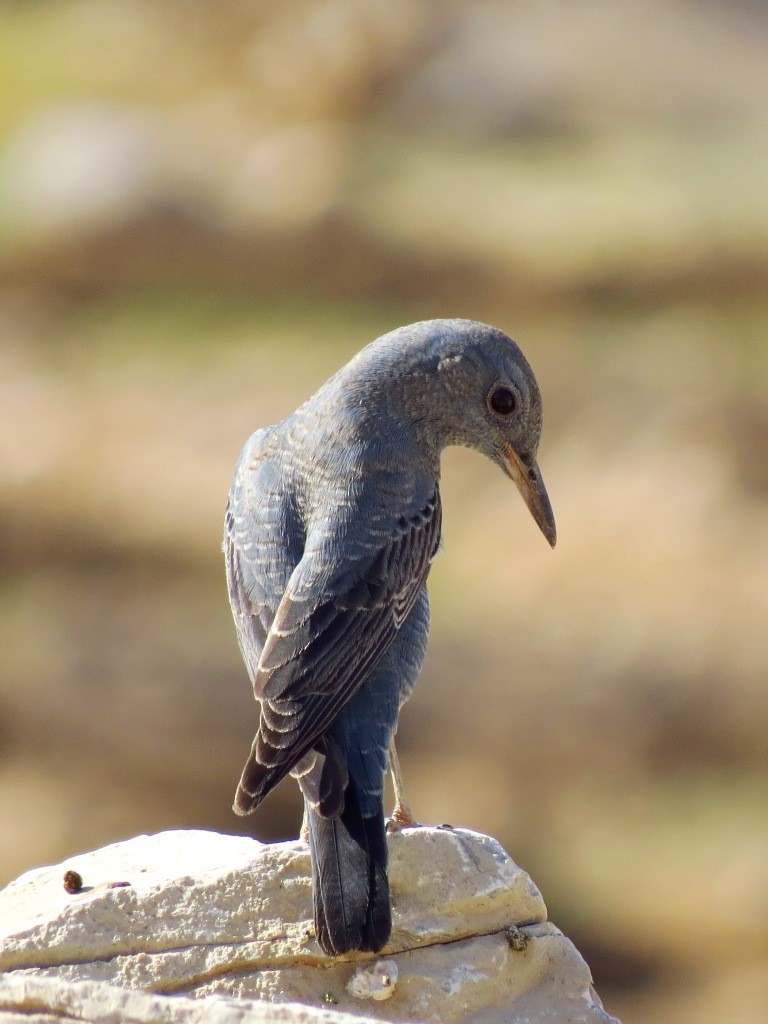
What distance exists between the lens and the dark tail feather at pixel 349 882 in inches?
213

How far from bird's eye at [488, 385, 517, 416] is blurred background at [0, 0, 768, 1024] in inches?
370

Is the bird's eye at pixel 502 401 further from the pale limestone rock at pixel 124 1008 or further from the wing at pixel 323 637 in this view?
the pale limestone rock at pixel 124 1008

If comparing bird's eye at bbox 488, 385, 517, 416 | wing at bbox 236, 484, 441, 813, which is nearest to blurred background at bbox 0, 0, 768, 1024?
bird's eye at bbox 488, 385, 517, 416

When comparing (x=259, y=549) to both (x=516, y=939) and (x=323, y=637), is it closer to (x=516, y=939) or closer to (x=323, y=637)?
(x=323, y=637)

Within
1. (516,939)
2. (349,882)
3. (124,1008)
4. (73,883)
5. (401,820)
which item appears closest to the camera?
(124,1008)

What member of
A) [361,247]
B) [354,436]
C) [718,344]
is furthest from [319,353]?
[354,436]

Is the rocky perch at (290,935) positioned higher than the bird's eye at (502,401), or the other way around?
the bird's eye at (502,401)

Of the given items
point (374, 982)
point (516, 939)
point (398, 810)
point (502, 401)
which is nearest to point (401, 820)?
point (398, 810)

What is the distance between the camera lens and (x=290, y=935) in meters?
5.74

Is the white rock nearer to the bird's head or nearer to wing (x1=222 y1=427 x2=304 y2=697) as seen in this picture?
wing (x1=222 y1=427 x2=304 y2=697)

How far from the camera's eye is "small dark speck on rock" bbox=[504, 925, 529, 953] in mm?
5965

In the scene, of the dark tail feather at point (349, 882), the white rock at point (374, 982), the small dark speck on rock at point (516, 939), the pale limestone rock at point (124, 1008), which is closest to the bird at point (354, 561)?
the dark tail feather at point (349, 882)

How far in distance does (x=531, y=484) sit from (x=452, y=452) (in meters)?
10.7

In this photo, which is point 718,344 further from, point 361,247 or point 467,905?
point 467,905
